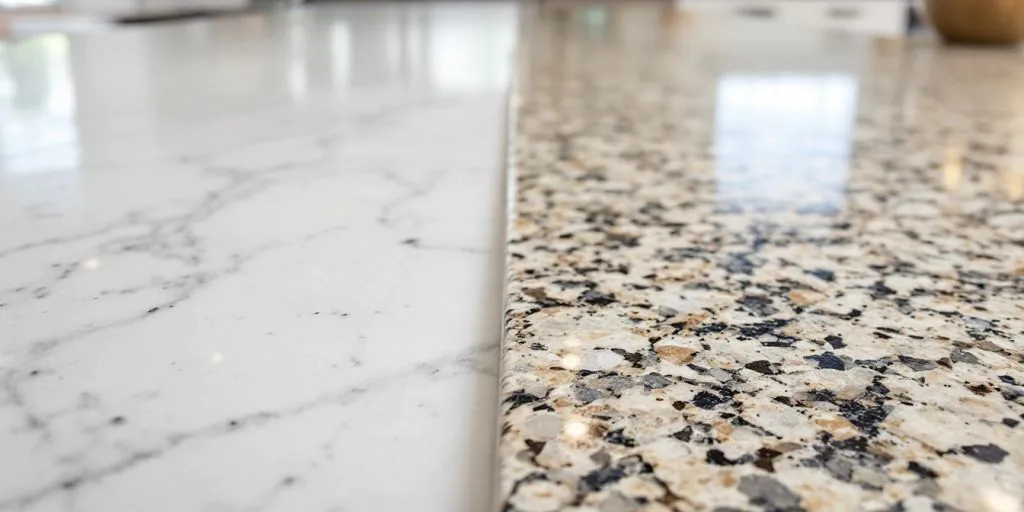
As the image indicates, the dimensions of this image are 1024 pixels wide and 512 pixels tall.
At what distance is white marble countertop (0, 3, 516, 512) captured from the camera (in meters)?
0.27

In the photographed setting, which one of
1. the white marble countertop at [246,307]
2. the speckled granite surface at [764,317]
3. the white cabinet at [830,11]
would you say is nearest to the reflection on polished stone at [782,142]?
the speckled granite surface at [764,317]

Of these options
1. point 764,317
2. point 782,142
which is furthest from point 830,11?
point 764,317

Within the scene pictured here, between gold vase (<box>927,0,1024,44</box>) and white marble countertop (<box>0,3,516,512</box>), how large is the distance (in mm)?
1296

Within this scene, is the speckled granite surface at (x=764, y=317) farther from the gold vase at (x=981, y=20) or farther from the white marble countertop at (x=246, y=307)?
the gold vase at (x=981, y=20)

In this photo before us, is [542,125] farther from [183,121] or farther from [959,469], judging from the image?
[959,469]

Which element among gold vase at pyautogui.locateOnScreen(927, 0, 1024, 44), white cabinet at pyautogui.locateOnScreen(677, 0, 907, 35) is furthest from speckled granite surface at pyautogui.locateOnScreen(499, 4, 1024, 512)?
white cabinet at pyautogui.locateOnScreen(677, 0, 907, 35)

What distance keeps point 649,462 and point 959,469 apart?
9 cm

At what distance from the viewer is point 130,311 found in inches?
15.3

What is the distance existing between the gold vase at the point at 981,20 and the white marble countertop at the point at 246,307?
1296 millimetres

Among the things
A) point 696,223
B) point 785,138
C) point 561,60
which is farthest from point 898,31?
point 696,223

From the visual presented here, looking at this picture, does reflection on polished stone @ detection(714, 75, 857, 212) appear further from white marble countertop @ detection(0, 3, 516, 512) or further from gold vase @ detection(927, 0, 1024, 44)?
gold vase @ detection(927, 0, 1024, 44)

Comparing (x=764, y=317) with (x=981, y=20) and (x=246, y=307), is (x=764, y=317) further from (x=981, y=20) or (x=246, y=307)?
(x=981, y=20)

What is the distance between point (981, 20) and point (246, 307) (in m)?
1.79

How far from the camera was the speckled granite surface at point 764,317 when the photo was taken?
0.25m
